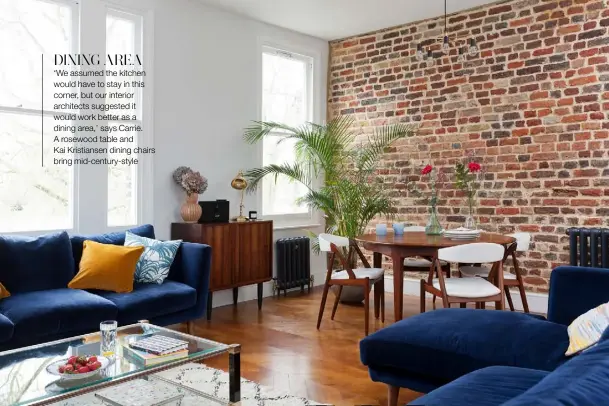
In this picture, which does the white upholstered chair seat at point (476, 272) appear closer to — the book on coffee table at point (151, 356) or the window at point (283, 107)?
the window at point (283, 107)

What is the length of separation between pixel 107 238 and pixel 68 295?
82 centimetres

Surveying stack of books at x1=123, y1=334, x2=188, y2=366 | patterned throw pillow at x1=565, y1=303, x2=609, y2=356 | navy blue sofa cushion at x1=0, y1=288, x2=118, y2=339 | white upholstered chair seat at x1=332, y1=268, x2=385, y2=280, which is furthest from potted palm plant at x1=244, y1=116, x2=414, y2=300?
patterned throw pillow at x1=565, y1=303, x2=609, y2=356

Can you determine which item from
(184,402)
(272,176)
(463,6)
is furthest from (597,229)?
→ (184,402)

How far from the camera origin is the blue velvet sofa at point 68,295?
338 cm

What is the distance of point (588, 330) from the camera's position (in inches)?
93.4

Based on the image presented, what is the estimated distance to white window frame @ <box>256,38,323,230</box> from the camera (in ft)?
20.6

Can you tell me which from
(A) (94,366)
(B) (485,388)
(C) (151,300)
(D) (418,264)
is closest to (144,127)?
(C) (151,300)

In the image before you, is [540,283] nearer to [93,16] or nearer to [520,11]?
[520,11]

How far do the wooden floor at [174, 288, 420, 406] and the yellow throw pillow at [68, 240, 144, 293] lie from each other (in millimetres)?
840

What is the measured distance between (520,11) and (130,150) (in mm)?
4126

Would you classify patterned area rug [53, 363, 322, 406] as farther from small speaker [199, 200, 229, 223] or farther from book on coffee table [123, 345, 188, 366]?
small speaker [199, 200, 229, 223]

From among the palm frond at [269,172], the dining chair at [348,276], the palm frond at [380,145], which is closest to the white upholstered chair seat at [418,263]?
the dining chair at [348,276]

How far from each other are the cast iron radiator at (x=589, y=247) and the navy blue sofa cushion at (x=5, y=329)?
4.61 metres

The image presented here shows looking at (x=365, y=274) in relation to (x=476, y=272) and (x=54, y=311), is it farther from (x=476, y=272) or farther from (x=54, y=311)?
(x=54, y=311)
